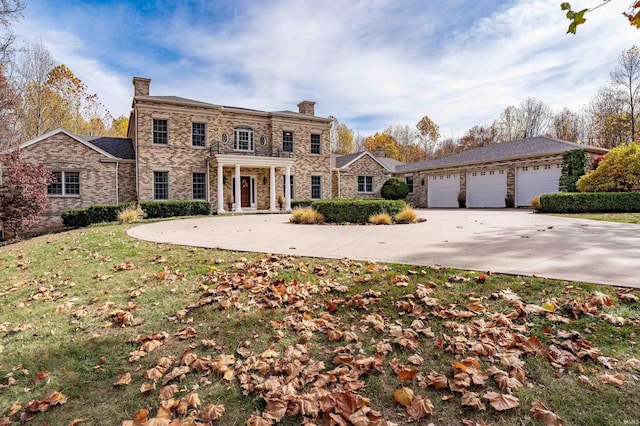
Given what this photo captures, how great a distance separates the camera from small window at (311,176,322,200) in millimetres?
24922

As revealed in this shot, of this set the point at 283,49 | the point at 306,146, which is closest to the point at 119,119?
the point at 306,146

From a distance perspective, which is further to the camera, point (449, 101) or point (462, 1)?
point (449, 101)

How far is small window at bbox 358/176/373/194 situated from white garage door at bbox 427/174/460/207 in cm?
509

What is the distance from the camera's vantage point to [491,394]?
2.29 m

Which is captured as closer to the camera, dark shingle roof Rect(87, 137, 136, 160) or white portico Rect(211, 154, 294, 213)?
white portico Rect(211, 154, 294, 213)

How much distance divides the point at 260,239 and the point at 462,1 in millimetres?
8272

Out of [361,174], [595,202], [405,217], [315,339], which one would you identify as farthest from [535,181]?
[315,339]

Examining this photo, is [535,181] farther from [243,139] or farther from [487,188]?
[243,139]

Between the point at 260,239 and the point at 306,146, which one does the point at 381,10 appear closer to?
the point at 260,239

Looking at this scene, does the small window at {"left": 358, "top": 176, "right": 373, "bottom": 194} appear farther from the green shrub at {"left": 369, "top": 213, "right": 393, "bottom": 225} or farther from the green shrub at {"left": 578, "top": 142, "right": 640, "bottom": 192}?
the green shrub at {"left": 369, "top": 213, "right": 393, "bottom": 225}

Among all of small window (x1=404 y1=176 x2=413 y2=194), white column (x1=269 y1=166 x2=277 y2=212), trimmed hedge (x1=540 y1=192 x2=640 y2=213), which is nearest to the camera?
trimmed hedge (x1=540 y1=192 x2=640 y2=213)

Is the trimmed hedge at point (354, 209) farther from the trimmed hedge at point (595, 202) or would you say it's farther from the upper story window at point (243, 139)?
the upper story window at point (243, 139)

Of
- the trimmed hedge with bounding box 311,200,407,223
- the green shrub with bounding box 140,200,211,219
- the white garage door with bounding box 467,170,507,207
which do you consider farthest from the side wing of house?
the white garage door with bounding box 467,170,507,207

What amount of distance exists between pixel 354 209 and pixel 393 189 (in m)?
16.1
